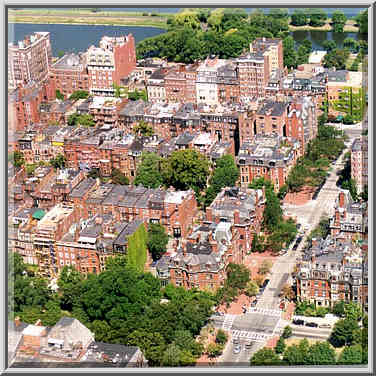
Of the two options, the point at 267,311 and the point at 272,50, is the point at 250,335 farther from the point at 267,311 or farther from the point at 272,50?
the point at 272,50

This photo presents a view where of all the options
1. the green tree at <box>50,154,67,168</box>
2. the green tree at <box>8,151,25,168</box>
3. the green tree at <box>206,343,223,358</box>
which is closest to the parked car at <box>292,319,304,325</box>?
the green tree at <box>206,343,223,358</box>

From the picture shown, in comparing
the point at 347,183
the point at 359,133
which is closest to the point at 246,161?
the point at 347,183

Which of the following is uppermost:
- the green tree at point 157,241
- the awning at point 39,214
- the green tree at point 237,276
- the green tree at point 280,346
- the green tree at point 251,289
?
the awning at point 39,214

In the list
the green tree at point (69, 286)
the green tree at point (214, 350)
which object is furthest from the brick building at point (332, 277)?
the green tree at point (69, 286)

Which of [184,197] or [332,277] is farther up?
[184,197]

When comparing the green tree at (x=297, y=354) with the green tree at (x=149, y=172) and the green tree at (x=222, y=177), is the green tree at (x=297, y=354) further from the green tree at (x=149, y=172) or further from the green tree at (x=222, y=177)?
the green tree at (x=149, y=172)

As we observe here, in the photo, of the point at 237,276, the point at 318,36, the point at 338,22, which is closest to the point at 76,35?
the point at 318,36

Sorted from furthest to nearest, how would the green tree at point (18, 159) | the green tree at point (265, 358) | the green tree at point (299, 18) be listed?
the green tree at point (299, 18), the green tree at point (18, 159), the green tree at point (265, 358)
